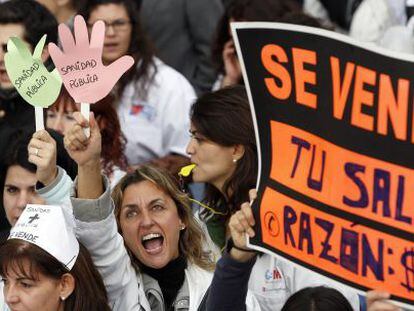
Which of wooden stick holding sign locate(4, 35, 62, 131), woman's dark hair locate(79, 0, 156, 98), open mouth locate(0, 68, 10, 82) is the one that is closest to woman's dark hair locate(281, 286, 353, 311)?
wooden stick holding sign locate(4, 35, 62, 131)

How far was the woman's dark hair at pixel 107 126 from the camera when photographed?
226 inches

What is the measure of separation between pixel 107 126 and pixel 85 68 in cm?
149

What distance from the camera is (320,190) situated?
11.4 feet

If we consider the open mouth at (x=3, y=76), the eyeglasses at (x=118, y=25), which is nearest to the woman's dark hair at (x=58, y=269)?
the open mouth at (x=3, y=76)

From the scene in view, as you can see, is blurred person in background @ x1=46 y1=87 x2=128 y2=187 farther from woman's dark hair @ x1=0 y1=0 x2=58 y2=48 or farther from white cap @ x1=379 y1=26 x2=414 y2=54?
white cap @ x1=379 y1=26 x2=414 y2=54

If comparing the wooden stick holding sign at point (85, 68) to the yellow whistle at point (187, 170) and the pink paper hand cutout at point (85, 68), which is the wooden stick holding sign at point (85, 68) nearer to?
the pink paper hand cutout at point (85, 68)

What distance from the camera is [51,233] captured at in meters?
4.28

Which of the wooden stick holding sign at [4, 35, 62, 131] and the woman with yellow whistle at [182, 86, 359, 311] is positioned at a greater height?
the wooden stick holding sign at [4, 35, 62, 131]

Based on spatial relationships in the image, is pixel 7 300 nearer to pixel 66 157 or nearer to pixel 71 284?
pixel 71 284

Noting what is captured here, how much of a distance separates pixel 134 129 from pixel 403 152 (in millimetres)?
3477

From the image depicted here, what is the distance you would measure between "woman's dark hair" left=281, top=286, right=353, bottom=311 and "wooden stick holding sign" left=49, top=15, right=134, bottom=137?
0.95 m

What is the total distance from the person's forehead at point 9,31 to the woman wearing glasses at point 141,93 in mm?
723

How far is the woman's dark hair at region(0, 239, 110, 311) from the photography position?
4.27m

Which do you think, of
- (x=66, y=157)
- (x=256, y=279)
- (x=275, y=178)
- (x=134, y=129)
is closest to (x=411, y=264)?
(x=275, y=178)
